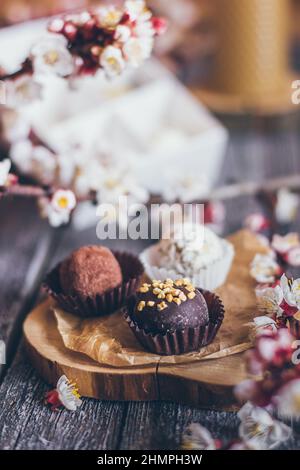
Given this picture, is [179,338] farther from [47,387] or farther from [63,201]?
[63,201]

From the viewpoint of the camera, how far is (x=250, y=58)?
93.0 inches

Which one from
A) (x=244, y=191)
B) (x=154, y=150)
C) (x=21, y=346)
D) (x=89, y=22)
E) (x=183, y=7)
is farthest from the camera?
(x=183, y=7)

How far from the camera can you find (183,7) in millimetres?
2412

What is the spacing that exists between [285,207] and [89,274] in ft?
2.18

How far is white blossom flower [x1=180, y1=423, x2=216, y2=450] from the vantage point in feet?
3.59

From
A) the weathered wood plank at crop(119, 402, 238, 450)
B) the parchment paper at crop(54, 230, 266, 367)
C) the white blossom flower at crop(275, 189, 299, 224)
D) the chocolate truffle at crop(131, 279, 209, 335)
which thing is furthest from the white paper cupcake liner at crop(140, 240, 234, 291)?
the white blossom flower at crop(275, 189, 299, 224)

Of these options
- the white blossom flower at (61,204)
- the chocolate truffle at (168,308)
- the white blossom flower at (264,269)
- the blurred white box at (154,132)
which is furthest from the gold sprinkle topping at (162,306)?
the blurred white box at (154,132)

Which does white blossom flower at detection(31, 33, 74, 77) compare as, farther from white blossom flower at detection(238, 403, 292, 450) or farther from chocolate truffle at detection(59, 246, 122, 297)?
white blossom flower at detection(238, 403, 292, 450)

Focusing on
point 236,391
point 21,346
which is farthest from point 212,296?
point 21,346

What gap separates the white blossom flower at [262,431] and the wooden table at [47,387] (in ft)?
0.08

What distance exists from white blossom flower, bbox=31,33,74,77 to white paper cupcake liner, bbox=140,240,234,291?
0.40 meters

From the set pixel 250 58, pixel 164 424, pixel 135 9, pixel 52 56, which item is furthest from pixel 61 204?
pixel 250 58

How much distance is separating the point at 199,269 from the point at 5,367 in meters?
0.41
